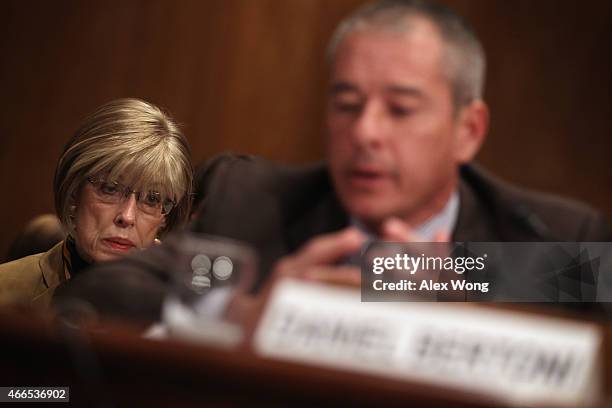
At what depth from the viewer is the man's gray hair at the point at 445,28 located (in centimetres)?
145

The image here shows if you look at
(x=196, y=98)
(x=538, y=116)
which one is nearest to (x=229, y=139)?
(x=196, y=98)

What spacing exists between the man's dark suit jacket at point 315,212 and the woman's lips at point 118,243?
33 cm

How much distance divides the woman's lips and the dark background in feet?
1.89

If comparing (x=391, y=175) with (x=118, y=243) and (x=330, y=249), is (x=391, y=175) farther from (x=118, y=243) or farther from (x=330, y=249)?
(x=118, y=243)

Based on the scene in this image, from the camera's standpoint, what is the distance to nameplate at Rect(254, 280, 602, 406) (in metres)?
0.92

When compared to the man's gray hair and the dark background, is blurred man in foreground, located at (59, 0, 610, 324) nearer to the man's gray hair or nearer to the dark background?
the man's gray hair

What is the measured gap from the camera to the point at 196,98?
7.78 feet

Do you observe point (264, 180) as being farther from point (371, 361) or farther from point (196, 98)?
point (196, 98)

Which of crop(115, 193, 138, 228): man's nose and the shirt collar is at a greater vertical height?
the shirt collar

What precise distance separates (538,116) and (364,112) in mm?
976

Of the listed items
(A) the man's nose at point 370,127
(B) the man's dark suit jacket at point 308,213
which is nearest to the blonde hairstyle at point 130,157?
(B) the man's dark suit jacket at point 308,213

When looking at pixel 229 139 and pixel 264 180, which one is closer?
pixel 264 180

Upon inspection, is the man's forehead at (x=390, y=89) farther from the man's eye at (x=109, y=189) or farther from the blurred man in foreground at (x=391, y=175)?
the man's eye at (x=109, y=189)

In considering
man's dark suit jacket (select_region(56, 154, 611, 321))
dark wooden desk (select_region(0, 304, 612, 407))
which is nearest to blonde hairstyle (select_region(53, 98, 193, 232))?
man's dark suit jacket (select_region(56, 154, 611, 321))
